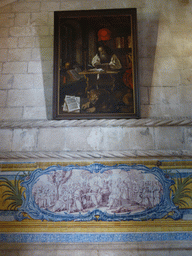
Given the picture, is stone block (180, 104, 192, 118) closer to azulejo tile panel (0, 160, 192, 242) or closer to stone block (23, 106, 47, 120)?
azulejo tile panel (0, 160, 192, 242)

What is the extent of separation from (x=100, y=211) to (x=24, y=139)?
5.32ft

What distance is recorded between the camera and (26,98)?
12.5 feet

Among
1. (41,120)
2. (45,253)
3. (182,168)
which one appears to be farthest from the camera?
(41,120)

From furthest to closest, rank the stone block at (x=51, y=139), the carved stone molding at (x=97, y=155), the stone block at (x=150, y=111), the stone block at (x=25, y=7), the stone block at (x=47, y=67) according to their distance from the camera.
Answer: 1. the stone block at (x=25, y=7)
2. the stone block at (x=47, y=67)
3. the stone block at (x=150, y=111)
4. the stone block at (x=51, y=139)
5. the carved stone molding at (x=97, y=155)

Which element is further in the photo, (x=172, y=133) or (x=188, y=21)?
(x=188, y=21)

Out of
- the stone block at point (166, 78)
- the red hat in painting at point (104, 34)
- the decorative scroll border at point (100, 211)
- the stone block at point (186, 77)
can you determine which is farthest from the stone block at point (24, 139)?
the stone block at point (186, 77)

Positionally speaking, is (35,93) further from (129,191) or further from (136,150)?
(129,191)

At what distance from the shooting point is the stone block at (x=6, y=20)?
412 cm

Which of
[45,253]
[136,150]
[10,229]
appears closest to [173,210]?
[136,150]

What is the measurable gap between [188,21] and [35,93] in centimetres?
296

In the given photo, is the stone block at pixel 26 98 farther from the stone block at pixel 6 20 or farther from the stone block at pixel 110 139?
the stone block at pixel 6 20

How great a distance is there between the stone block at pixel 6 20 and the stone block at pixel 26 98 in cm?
128

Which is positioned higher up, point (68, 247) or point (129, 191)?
point (129, 191)

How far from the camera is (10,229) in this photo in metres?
3.32
